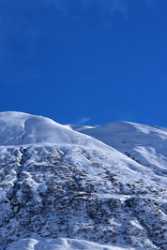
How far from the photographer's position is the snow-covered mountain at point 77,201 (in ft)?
193

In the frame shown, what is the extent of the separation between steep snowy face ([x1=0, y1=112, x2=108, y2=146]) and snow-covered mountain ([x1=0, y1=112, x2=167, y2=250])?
28.8 m

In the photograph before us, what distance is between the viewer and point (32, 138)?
123000 mm

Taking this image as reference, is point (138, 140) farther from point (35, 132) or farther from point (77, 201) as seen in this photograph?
point (77, 201)

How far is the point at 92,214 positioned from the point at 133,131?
3473 inches

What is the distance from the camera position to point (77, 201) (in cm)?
6506

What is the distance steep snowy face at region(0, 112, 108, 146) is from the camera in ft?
382

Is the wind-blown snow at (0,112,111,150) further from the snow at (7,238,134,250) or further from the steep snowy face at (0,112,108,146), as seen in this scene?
the snow at (7,238,134,250)

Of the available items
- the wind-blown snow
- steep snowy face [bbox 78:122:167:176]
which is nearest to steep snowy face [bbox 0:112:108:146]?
the wind-blown snow

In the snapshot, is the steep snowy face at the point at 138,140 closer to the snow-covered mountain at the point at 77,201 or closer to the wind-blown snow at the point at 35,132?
the wind-blown snow at the point at 35,132

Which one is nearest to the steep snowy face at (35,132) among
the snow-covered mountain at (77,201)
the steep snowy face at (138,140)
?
the steep snowy face at (138,140)

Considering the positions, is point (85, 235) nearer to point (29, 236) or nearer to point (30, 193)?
point (29, 236)

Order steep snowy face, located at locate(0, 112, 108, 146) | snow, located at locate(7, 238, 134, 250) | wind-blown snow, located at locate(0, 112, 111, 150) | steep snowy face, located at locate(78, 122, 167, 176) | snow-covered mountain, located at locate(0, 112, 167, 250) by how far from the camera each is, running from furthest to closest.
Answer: steep snowy face, located at locate(0, 112, 108, 146), wind-blown snow, located at locate(0, 112, 111, 150), steep snowy face, located at locate(78, 122, 167, 176), snow-covered mountain, located at locate(0, 112, 167, 250), snow, located at locate(7, 238, 134, 250)

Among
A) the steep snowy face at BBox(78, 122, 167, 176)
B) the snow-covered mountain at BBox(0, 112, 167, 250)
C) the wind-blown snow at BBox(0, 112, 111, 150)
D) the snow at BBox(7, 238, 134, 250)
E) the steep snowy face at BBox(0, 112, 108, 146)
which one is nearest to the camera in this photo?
the snow at BBox(7, 238, 134, 250)

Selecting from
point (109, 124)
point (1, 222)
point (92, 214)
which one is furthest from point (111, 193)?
point (109, 124)
